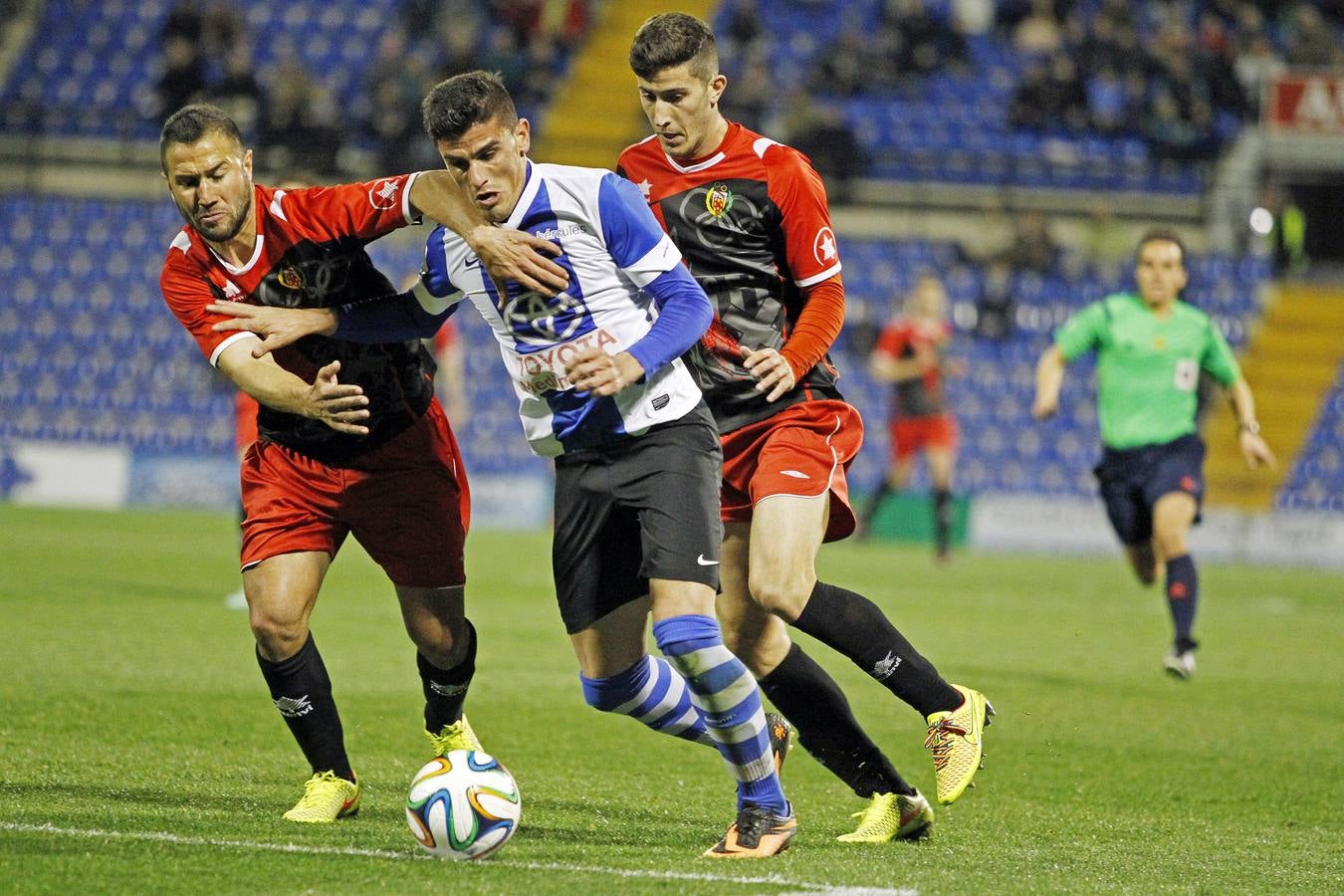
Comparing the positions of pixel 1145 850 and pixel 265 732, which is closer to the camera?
pixel 1145 850

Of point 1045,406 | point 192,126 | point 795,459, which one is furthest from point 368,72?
point 795,459

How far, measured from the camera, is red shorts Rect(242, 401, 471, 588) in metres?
5.60

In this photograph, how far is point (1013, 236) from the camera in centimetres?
2250

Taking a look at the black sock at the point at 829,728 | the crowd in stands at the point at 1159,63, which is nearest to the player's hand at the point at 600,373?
the black sock at the point at 829,728

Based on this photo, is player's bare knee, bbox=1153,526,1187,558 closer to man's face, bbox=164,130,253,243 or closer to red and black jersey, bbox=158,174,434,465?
red and black jersey, bbox=158,174,434,465

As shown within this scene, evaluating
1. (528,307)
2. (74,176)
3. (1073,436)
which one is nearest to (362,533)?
(528,307)

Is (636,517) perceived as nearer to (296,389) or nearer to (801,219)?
(296,389)

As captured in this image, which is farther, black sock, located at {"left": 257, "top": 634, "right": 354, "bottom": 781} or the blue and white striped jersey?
black sock, located at {"left": 257, "top": 634, "right": 354, "bottom": 781}

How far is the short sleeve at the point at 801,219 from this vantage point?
18.6 feet

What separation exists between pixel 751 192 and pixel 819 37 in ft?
68.5

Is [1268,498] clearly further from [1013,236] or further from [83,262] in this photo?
[83,262]

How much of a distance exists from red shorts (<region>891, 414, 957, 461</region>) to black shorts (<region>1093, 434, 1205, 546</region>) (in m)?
8.01

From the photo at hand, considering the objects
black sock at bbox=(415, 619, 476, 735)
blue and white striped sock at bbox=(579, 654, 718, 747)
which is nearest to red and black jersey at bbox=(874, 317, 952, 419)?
black sock at bbox=(415, 619, 476, 735)

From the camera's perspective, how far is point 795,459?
5590 millimetres
